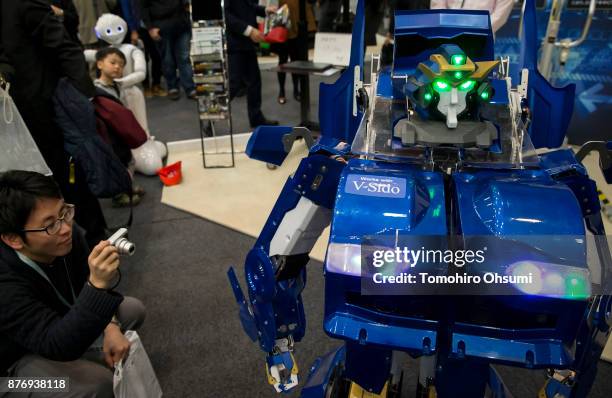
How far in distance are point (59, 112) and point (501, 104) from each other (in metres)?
2.30

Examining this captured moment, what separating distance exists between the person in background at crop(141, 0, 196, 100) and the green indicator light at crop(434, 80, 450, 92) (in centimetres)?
487

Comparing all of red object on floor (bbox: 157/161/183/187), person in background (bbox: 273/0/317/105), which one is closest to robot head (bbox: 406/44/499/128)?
red object on floor (bbox: 157/161/183/187)

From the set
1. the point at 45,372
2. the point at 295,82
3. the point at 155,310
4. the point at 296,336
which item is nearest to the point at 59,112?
the point at 155,310

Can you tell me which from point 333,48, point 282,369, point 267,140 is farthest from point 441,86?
point 333,48

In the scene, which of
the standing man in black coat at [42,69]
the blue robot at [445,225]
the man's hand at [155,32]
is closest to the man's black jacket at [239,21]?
the man's hand at [155,32]

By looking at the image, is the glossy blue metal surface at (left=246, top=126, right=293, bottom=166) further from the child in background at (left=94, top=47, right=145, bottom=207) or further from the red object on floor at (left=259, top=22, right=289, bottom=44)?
the red object on floor at (left=259, top=22, right=289, bottom=44)

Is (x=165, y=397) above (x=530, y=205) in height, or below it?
below

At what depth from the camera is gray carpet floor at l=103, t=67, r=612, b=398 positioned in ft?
6.62

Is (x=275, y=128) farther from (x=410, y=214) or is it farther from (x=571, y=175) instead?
(x=571, y=175)

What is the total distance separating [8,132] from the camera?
2102 millimetres

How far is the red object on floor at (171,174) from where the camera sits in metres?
3.85

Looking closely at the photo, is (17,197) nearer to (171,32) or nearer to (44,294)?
(44,294)

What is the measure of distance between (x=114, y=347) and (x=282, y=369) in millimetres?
687

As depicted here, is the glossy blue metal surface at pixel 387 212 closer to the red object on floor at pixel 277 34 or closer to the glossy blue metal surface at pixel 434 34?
the glossy blue metal surface at pixel 434 34
